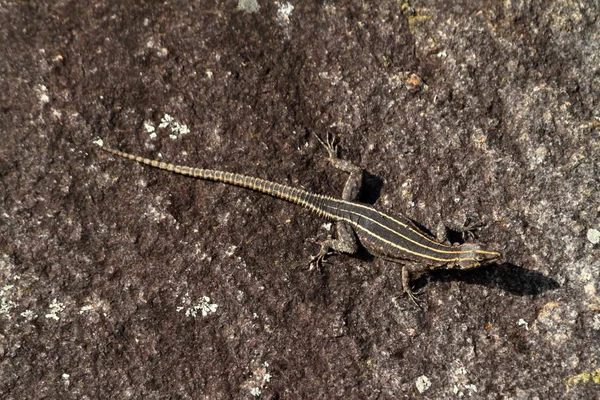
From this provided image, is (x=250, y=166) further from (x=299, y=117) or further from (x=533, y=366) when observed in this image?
(x=533, y=366)

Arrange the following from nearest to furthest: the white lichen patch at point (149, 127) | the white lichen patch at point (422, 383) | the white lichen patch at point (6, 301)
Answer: the white lichen patch at point (6, 301) → the white lichen patch at point (422, 383) → the white lichen patch at point (149, 127)

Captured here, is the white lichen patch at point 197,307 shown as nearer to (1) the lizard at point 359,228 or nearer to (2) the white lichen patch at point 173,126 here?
(1) the lizard at point 359,228

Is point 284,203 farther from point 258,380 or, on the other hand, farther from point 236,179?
point 258,380

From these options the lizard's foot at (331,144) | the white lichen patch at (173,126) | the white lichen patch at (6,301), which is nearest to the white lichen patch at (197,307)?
the white lichen patch at (6,301)

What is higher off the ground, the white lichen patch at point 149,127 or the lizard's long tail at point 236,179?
the white lichen patch at point 149,127

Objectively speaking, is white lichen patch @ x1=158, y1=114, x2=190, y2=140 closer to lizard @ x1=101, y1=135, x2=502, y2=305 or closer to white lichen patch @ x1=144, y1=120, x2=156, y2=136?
white lichen patch @ x1=144, y1=120, x2=156, y2=136

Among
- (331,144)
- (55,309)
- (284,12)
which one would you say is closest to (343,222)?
(331,144)

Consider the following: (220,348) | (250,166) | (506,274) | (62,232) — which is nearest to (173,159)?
(250,166)
